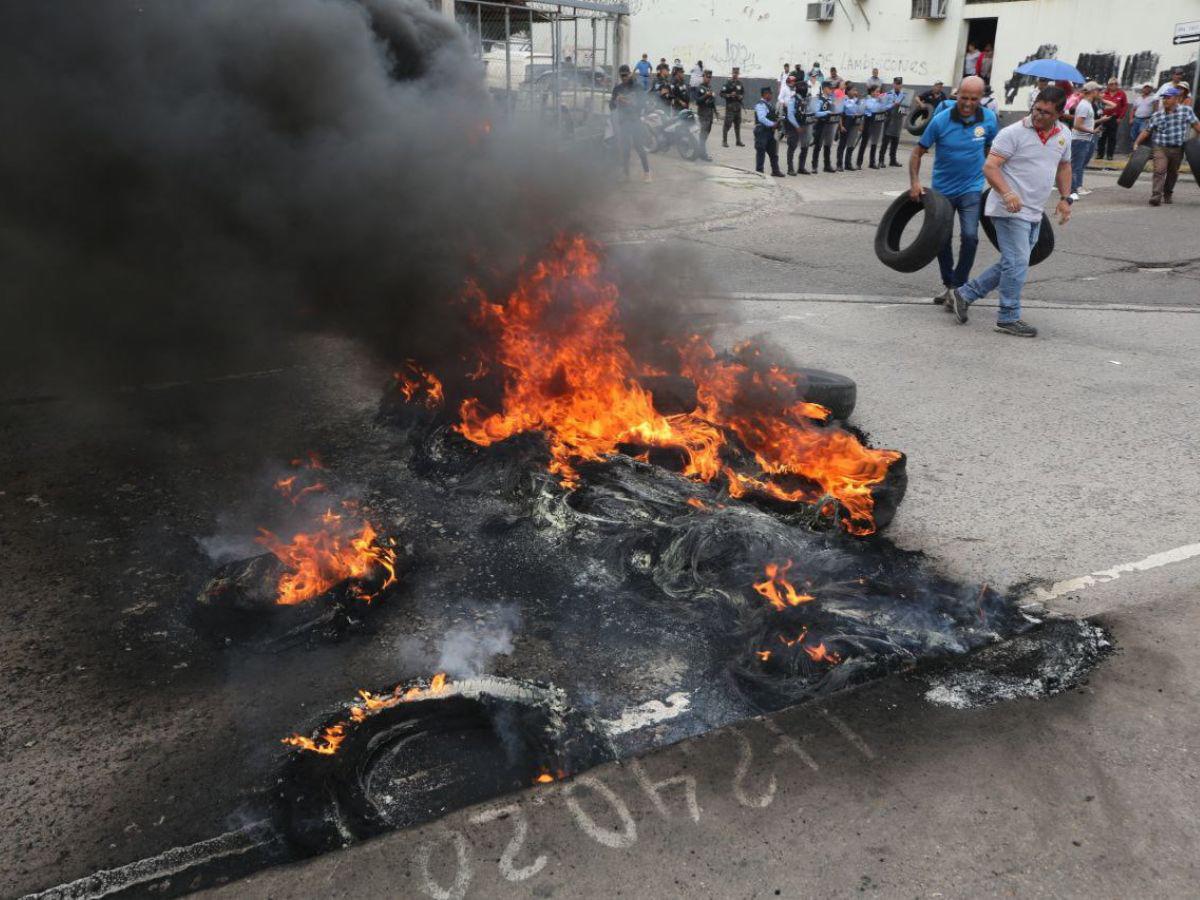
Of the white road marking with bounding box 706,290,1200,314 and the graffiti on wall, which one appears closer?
the white road marking with bounding box 706,290,1200,314

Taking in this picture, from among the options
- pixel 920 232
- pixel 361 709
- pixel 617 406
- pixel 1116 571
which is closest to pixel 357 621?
pixel 361 709

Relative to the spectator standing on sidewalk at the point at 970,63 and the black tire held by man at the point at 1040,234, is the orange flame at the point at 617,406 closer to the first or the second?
the black tire held by man at the point at 1040,234

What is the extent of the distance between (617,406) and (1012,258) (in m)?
4.06

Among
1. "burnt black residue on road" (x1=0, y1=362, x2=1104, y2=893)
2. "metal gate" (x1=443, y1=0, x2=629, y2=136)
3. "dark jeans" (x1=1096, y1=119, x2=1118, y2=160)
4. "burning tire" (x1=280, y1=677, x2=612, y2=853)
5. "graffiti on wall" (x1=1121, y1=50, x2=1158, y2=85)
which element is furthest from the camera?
"graffiti on wall" (x1=1121, y1=50, x2=1158, y2=85)

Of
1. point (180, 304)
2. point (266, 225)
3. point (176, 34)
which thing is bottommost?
point (180, 304)

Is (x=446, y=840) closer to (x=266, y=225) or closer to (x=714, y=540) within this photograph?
(x=714, y=540)

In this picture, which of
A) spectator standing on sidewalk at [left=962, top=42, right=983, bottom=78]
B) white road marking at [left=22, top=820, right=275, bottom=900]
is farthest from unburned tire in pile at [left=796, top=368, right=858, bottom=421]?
spectator standing on sidewalk at [left=962, top=42, right=983, bottom=78]

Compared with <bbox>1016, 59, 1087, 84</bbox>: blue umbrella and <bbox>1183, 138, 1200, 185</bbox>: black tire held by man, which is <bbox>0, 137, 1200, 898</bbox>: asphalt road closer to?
<bbox>1016, 59, 1087, 84</bbox>: blue umbrella

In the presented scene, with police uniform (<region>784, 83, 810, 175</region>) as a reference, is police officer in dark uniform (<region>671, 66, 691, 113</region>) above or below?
above

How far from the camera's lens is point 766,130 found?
1662cm

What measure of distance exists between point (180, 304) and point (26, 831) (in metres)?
3.18

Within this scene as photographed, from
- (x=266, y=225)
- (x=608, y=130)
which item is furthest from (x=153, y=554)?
(x=608, y=130)

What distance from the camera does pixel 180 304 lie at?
495 cm

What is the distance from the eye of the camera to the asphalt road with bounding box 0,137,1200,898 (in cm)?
229
